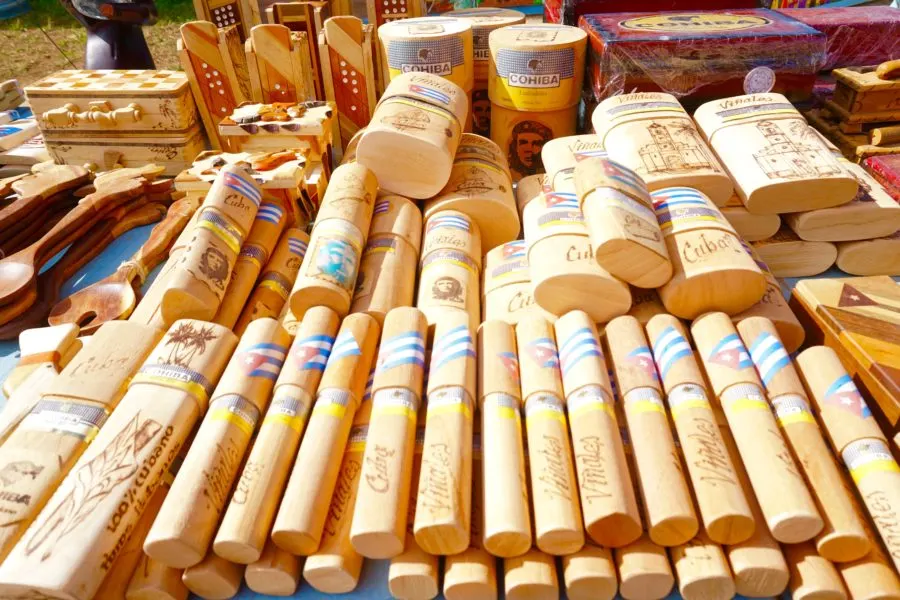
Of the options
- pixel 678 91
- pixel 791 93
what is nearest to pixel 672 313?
pixel 678 91

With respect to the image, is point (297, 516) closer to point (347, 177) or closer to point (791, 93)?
point (347, 177)

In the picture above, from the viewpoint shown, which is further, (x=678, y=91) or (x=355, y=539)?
(x=678, y=91)

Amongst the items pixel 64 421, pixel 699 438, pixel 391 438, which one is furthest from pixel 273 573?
pixel 699 438

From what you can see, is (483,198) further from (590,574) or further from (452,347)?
(590,574)

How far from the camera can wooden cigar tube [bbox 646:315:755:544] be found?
166 centimetres

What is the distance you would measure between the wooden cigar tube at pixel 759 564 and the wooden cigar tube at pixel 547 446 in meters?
0.44

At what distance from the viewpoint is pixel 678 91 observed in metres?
3.81

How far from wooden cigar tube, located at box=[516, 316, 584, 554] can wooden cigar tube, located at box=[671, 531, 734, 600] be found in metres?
0.29

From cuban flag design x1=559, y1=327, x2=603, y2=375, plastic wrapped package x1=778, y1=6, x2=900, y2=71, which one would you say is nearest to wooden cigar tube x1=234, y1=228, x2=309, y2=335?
cuban flag design x1=559, y1=327, x2=603, y2=375

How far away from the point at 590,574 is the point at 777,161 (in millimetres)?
2165

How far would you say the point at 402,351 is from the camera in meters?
2.14

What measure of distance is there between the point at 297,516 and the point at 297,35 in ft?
12.3

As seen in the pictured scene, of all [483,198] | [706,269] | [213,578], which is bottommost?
[213,578]

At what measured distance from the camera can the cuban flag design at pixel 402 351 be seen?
6.93 feet
